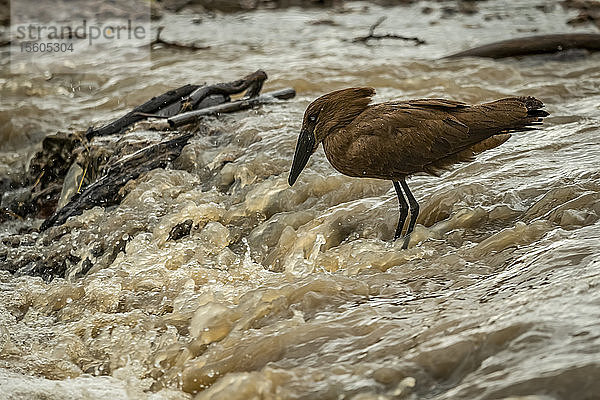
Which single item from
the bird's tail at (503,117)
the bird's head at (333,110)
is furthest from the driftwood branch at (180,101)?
the bird's tail at (503,117)

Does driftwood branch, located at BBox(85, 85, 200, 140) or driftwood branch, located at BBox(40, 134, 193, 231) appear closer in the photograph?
driftwood branch, located at BBox(40, 134, 193, 231)

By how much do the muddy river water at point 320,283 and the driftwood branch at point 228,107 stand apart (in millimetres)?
78

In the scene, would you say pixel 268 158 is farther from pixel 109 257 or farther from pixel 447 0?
pixel 447 0

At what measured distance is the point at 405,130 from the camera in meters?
3.03

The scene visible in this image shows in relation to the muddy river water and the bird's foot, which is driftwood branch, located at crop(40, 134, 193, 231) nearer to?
the muddy river water

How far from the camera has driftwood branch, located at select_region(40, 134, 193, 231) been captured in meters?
4.39

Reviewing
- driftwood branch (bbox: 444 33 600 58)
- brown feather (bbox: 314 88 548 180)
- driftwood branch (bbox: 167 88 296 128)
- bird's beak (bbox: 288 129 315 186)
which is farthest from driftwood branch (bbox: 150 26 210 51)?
brown feather (bbox: 314 88 548 180)

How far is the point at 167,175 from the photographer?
4438mm

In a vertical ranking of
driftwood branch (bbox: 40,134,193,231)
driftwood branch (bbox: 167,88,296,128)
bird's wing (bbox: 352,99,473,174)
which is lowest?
driftwood branch (bbox: 40,134,193,231)

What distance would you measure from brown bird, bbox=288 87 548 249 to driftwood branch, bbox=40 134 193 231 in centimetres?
168

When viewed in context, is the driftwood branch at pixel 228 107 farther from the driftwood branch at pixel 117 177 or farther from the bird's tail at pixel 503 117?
the bird's tail at pixel 503 117

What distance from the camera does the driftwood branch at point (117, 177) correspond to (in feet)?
14.4

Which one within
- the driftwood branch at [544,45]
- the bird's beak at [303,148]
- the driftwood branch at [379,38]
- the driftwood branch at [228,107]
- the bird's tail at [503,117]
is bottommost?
the driftwood branch at [379,38]

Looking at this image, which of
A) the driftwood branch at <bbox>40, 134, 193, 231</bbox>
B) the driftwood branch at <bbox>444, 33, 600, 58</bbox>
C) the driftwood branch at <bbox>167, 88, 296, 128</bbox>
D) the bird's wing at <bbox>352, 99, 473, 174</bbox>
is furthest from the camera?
the driftwood branch at <bbox>444, 33, 600, 58</bbox>
